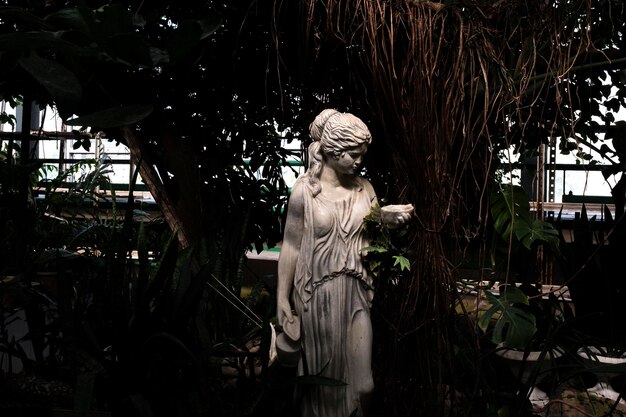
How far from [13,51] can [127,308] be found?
256 cm

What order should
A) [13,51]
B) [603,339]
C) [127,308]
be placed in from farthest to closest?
1. [603,339]
2. [127,308]
3. [13,51]

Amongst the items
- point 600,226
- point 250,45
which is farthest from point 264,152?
point 600,226

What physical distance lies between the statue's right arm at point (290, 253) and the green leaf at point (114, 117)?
5.87 feet

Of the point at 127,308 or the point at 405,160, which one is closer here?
the point at 405,160

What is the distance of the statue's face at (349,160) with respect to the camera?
2.07 meters

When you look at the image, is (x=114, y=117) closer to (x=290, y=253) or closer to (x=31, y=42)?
(x=31, y=42)

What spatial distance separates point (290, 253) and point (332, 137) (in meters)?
0.42

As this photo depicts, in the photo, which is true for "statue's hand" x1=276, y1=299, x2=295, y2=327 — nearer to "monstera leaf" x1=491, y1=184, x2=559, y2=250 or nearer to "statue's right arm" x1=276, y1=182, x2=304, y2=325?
"statue's right arm" x1=276, y1=182, x2=304, y2=325

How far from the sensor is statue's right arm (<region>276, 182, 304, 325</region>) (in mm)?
2131

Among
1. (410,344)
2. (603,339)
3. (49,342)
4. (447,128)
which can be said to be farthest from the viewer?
(603,339)

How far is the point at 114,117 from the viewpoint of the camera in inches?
12.8

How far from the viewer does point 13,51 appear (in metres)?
0.32

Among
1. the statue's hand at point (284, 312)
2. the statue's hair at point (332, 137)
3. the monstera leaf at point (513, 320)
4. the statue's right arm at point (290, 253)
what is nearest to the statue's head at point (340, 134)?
the statue's hair at point (332, 137)

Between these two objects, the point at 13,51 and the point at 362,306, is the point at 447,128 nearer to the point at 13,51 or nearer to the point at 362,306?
the point at 362,306
